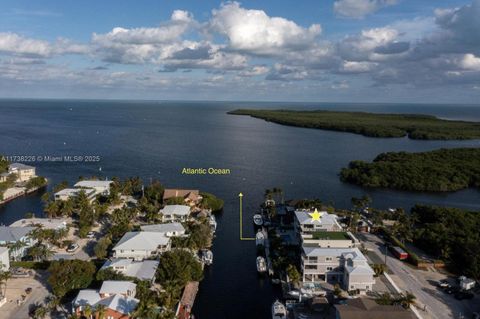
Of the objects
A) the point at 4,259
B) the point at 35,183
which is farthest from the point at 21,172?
the point at 4,259

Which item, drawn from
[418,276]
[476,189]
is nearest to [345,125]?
[476,189]

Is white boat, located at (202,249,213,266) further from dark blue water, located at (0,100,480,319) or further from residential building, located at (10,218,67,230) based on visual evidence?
residential building, located at (10,218,67,230)

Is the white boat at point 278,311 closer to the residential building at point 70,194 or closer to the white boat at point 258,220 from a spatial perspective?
the white boat at point 258,220

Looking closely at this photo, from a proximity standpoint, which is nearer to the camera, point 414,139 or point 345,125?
point 414,139

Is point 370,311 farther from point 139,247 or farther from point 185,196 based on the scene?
point 185,196

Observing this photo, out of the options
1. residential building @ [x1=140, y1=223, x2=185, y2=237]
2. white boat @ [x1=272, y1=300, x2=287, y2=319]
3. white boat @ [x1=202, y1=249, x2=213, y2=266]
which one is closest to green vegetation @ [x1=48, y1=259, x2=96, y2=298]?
residential building @ [x1=140, y1=223, x2=185, y2=237]

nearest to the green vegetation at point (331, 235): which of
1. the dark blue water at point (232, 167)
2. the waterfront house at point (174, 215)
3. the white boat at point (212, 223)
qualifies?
the dark blue water at point (232, 167)

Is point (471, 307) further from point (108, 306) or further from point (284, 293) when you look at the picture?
point (108, 306)
